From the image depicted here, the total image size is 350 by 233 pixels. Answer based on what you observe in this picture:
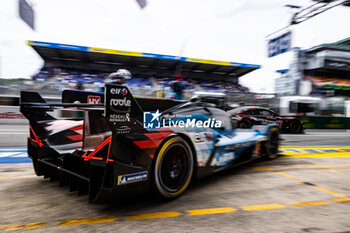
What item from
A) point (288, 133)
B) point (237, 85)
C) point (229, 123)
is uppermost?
point (237, 85)

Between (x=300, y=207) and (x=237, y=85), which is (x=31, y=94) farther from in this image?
(x=237, y=85)

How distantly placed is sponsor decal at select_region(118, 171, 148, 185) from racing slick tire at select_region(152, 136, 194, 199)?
0.13m

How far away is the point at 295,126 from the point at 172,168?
9.94 meters

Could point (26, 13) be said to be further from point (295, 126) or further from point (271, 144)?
point (295, 126)

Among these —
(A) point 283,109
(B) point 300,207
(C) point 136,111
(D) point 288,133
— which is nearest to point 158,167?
(C) point 136,111

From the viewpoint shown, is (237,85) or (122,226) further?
(237,85)

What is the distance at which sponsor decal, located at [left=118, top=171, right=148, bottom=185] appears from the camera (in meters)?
1.85

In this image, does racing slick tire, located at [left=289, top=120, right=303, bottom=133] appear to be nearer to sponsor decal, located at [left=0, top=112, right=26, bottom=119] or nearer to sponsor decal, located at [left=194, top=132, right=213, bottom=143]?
sponsor decal, located at [left=194, top=132, right=213, bottom=143]

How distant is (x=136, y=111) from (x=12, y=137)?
19.7 ft

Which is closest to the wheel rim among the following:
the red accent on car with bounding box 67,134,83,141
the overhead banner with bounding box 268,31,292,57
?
the red accent on car with bounding box 67,134,83,141

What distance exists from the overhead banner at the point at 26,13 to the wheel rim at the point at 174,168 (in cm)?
866

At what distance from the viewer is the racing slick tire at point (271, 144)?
423 centimetres

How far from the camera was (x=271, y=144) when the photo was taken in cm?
450

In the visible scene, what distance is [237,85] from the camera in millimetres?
28500
